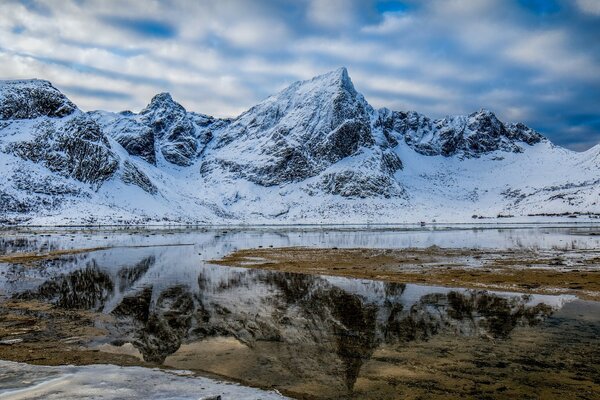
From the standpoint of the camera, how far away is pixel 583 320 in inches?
677

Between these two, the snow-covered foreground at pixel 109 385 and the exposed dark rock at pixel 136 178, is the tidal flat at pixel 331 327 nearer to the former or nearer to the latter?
the snow-covered foreground at pixel 109 385

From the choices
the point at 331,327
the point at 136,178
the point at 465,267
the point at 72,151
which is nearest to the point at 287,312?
the point at 331,327

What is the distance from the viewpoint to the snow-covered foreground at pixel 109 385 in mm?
9492

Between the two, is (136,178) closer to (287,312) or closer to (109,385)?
(287,312)

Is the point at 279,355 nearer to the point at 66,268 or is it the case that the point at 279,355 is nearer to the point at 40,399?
the point at 40,399

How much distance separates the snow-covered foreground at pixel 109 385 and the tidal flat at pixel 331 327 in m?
0.41

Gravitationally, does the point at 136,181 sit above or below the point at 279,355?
above

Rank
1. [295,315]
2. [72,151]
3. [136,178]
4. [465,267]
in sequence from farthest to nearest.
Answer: [136,178] → [72,151] → [465,267] → [295,315]

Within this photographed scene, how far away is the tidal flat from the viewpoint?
36.0 feet

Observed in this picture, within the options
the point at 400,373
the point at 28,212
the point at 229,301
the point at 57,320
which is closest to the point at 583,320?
the point at 400,373

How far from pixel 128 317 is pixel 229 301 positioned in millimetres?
5077

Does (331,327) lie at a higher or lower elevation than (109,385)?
lower

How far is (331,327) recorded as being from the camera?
16.4 meters

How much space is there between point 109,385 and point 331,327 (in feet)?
27.9
